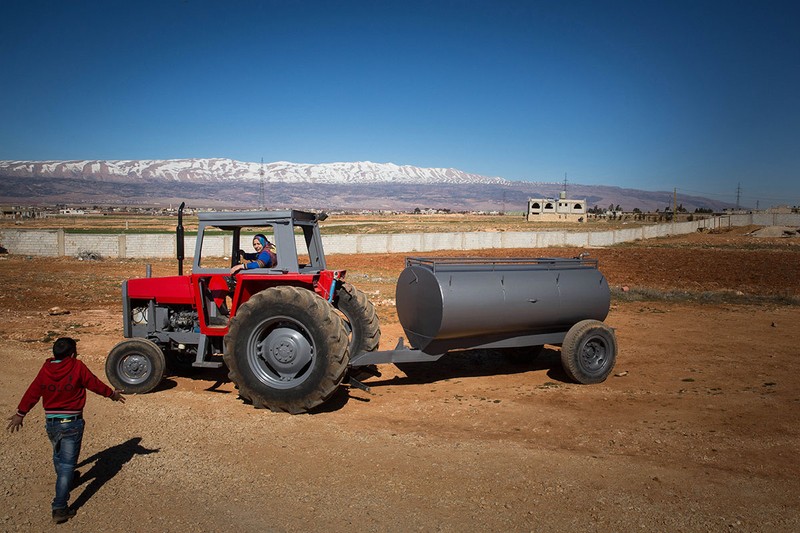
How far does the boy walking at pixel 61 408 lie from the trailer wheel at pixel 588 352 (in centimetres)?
636

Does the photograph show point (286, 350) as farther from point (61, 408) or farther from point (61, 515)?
point (61, 515)

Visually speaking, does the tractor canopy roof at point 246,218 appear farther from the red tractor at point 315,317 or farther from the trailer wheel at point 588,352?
the trailer wheel at point 588,352

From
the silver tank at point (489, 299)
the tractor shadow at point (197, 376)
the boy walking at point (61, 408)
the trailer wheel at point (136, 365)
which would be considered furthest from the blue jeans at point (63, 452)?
the silver tank at point (489, 299)

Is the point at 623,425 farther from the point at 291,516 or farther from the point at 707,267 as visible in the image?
the point at 707,267

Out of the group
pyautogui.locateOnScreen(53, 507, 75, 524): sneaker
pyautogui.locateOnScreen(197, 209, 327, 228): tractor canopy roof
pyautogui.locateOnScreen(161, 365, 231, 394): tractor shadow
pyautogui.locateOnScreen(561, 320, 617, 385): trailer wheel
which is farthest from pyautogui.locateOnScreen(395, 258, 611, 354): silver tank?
pyautogui.locateOnScreen(53, 507, 75, 524): sneaker

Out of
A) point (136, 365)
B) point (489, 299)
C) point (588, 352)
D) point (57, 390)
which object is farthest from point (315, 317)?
point (588, 352)

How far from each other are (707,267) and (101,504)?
29012mm

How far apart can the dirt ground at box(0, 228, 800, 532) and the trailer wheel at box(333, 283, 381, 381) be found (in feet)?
2.34

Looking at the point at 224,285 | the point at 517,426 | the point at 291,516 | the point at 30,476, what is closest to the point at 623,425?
the point at 517,426

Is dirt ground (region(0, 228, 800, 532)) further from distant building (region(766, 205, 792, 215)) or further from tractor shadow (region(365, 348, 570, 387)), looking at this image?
distant building (region(766, 205, 792, 215))

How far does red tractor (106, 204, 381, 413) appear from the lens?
669cm

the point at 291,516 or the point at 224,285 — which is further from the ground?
the point at 224,285

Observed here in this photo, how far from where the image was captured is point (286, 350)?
275 inches

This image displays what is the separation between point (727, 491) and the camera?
506cm
